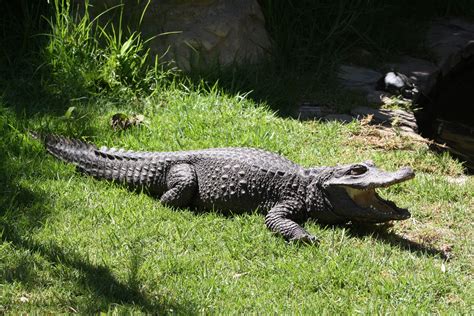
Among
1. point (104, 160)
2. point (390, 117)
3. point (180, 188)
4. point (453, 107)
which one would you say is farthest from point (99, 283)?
point (453, 107)

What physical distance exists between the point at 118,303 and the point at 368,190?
1958 millimetres

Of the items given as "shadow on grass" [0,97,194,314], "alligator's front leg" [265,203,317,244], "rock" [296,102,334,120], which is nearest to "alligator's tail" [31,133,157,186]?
"shadow on grass" [0,97,194,314]

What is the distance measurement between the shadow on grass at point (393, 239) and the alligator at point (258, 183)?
0.07m

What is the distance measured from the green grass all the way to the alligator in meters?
0.11

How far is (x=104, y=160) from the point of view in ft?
19.9

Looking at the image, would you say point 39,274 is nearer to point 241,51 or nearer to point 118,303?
point 118,303

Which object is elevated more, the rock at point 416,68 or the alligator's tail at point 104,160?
the rock at point 416,68

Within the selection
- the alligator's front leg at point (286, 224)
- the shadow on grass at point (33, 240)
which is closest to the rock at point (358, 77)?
the alligator's front leg at point (286, 224)

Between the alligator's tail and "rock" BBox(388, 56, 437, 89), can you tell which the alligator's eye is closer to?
the alligator's tail

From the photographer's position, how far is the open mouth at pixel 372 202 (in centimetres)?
527

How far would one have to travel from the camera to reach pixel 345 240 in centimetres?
525

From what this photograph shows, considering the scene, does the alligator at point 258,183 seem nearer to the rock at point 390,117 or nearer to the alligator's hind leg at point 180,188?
the alligator's hind leg at point 180,188

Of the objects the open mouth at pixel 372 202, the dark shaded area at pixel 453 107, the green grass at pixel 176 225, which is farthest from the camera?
the dark shaded area at pixel 453 107

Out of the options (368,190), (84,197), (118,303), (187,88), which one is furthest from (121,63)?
(118,303)
